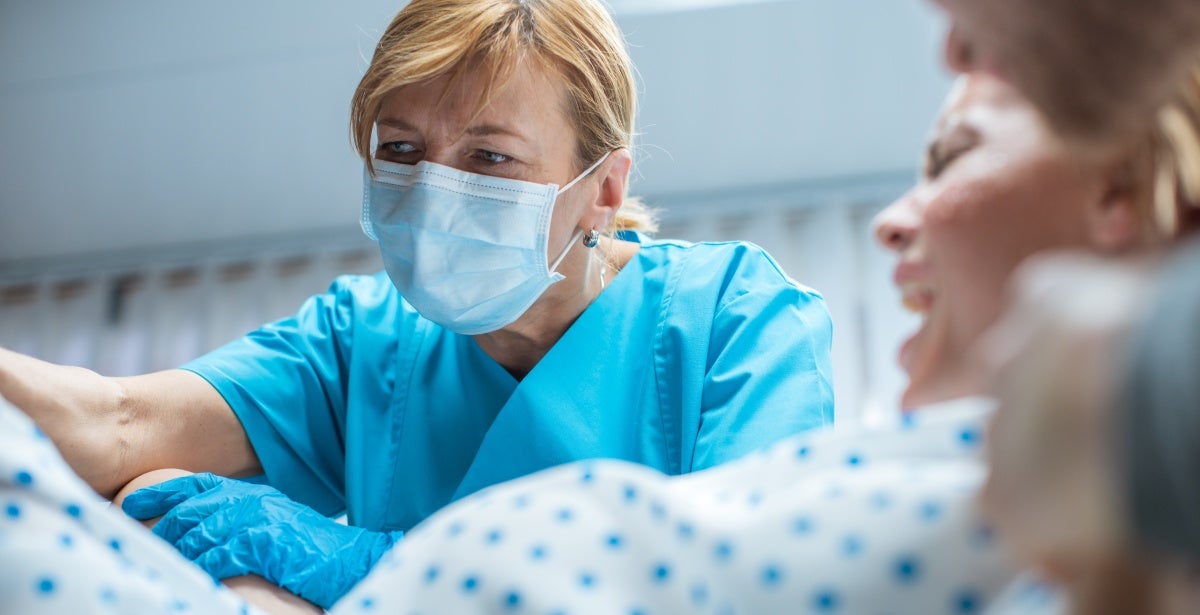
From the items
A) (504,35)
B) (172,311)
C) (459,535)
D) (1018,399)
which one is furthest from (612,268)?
(172,311)

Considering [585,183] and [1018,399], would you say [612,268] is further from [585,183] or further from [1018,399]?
[1018,399]

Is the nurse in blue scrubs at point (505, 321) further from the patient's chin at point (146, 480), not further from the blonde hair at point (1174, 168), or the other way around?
the blonde hair at point (1174, 168)

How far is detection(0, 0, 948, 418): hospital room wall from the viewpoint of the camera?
2883 mm

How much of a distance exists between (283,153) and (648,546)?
113 inches

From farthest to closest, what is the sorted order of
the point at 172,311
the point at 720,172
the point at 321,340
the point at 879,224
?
the point at 172,311, the point at 720,172, the point at 321,340, the point at 879,224

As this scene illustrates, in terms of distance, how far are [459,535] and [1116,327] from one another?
15.0 inches

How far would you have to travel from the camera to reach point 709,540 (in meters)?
0.62

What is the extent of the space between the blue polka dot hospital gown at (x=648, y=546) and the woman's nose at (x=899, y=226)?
160mm

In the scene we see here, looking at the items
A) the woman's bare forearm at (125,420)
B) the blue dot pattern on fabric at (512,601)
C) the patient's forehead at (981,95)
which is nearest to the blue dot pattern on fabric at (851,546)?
the blue dot pattern on fabric at (512,601)

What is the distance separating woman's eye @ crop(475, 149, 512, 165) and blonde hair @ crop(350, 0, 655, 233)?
7 cm

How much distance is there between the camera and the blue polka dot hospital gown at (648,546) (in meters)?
0.59

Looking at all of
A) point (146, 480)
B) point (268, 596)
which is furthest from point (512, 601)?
point (146, 480)

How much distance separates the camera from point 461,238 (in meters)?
1.48

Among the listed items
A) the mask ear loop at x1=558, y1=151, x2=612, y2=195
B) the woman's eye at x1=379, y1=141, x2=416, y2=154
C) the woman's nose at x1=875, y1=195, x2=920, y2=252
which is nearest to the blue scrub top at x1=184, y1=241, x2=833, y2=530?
the mask ear loop at x1=558, y1=151, x2=612, y2=195
